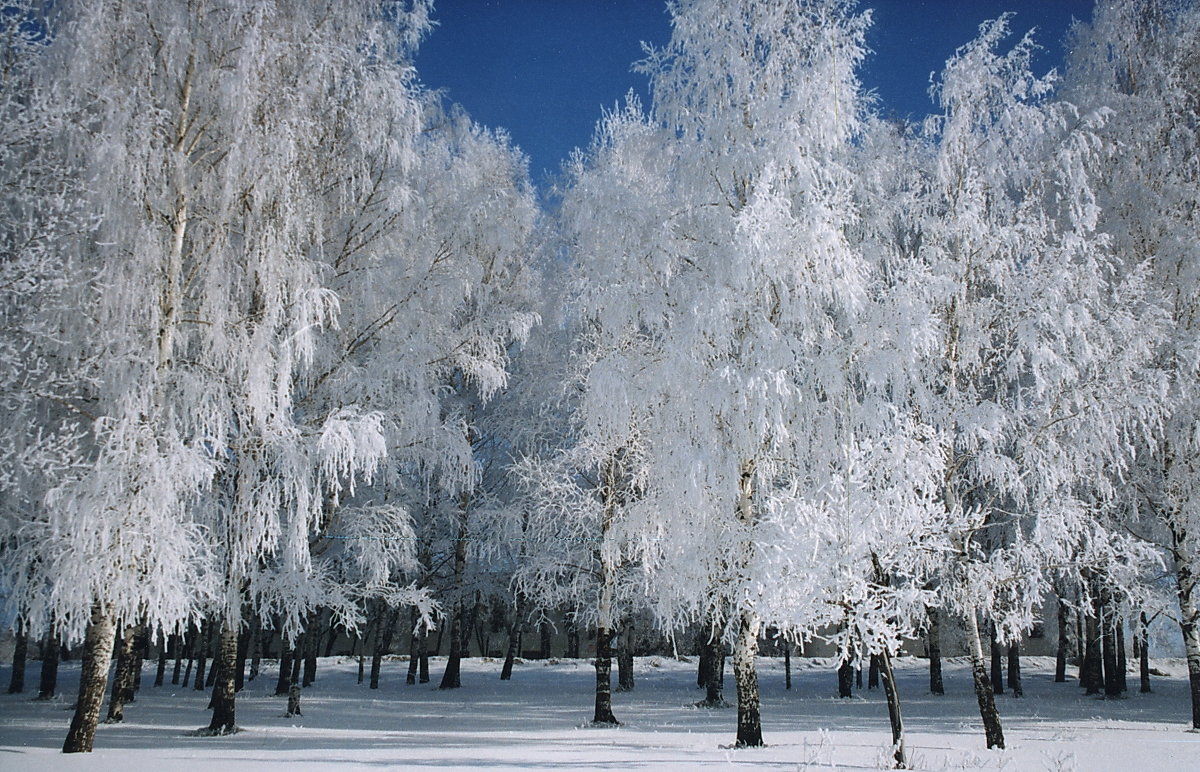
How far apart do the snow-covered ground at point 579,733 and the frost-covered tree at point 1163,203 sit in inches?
136

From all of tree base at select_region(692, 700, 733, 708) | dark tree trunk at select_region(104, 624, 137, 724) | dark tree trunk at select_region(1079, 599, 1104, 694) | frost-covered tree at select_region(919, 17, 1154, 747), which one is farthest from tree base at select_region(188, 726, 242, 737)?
dark tree trunk at select_region(1079, 599, 1104, 694)

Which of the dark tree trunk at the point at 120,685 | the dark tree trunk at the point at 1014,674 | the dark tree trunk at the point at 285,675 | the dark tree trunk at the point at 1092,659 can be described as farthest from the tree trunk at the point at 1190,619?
the dark tree trunk at the point at 285,675

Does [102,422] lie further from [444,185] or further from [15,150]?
[444,185]

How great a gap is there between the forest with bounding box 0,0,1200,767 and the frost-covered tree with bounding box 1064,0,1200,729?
0.24 feet

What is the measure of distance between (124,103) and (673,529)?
27.7 ft

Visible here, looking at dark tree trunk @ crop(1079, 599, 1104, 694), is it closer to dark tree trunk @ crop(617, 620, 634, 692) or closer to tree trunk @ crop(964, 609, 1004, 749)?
dark tree trunk @ crop(617, 620, 634, 692)

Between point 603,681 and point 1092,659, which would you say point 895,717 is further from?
point 1092,659

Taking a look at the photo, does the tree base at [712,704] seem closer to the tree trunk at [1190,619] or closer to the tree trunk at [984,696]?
the tree trunk at [984,696]

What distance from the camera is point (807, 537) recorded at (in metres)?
7.57

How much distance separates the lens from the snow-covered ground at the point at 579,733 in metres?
8.48

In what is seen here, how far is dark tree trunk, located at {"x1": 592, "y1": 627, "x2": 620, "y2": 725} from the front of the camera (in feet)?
46.4

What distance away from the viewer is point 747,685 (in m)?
10.1

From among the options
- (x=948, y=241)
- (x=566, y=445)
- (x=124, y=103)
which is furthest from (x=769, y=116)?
(x=566, y=445)

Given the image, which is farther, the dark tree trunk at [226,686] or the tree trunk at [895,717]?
the dark tree trunk at [226,686]
